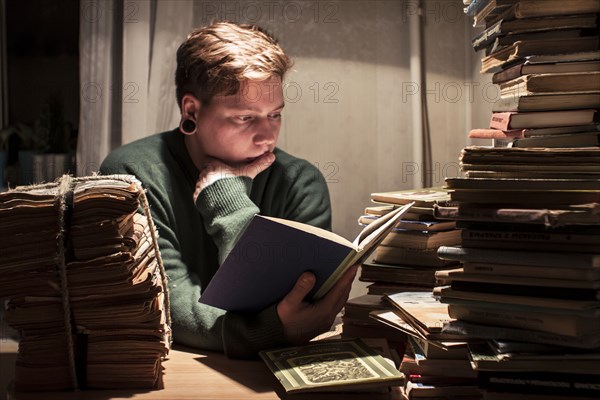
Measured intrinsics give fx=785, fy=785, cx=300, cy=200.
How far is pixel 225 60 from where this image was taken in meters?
1.74

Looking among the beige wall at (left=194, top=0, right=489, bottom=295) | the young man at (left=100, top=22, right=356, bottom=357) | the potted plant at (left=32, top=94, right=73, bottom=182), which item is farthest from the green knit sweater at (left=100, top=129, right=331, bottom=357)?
the potted plant at (left=32, top=94, right=73, bottom=182)

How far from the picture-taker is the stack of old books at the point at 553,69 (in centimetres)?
126

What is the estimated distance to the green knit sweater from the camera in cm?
140

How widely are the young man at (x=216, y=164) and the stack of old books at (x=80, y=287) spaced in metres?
0.28

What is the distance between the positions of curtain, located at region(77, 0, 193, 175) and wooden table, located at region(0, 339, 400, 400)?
4.43 feet

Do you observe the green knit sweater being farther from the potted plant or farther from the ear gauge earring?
the potted plant

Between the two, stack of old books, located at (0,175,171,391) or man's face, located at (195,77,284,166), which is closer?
stack of old books, located at (0,175,171,391)

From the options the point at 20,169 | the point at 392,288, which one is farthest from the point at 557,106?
the point at 20,169

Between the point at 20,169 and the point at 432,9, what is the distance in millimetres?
1566

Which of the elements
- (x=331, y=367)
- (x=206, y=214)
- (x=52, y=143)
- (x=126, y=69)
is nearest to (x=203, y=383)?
(x=331, y=367)

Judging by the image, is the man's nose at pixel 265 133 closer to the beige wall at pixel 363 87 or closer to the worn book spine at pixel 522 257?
the worn book spine at pixel 522 257

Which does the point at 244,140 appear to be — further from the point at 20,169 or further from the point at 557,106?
the point at 20,169

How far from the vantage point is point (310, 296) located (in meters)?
1.42

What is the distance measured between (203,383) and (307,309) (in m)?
0.23
